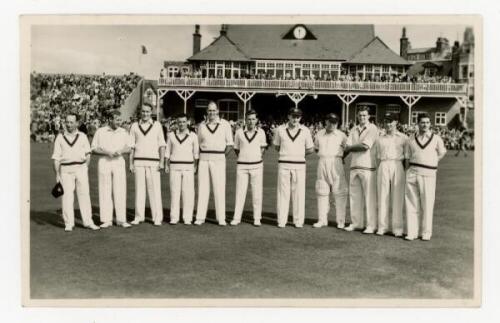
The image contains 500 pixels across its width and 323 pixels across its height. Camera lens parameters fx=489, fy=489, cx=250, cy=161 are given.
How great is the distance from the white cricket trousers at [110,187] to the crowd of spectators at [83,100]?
15.2ft

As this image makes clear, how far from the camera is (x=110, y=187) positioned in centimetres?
764

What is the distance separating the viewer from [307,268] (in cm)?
608

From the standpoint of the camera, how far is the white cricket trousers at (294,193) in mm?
7680

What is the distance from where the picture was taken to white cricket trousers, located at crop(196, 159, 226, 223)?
7820 mm

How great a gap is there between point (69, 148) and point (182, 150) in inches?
66.6

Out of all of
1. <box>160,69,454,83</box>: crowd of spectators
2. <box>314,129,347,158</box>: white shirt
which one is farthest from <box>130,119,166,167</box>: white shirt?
<box>160,69,454,83</box>: crowd of spectators

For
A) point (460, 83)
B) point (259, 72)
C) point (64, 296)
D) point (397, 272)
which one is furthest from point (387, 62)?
point (64, 296)

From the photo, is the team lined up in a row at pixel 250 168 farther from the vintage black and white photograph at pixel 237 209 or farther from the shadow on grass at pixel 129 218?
the shadow on grass at pixel 129 218

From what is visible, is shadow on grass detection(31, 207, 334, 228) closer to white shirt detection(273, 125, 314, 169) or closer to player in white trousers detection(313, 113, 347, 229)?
player in white trousers detection(313, 113, 347, 229)

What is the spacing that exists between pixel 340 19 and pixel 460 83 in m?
20.9

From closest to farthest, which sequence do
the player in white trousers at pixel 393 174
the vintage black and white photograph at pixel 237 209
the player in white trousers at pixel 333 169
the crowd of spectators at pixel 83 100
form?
1. the vintage black and white photograph at pixel 237 209
2. the player in white trousers at pixel 393 174
3. the player in white trousers at pixel 333 169
4. the crowd of spectators at pixel 83 100

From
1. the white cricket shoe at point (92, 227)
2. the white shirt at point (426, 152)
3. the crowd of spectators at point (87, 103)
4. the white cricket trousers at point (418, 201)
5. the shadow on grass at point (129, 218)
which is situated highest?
the crowd of spectators at point (87, 103)

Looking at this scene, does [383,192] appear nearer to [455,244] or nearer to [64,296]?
[455,244]

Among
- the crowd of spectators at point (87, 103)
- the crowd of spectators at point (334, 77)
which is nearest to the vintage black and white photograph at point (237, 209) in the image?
the crowd of spectators at point (87, 103)
